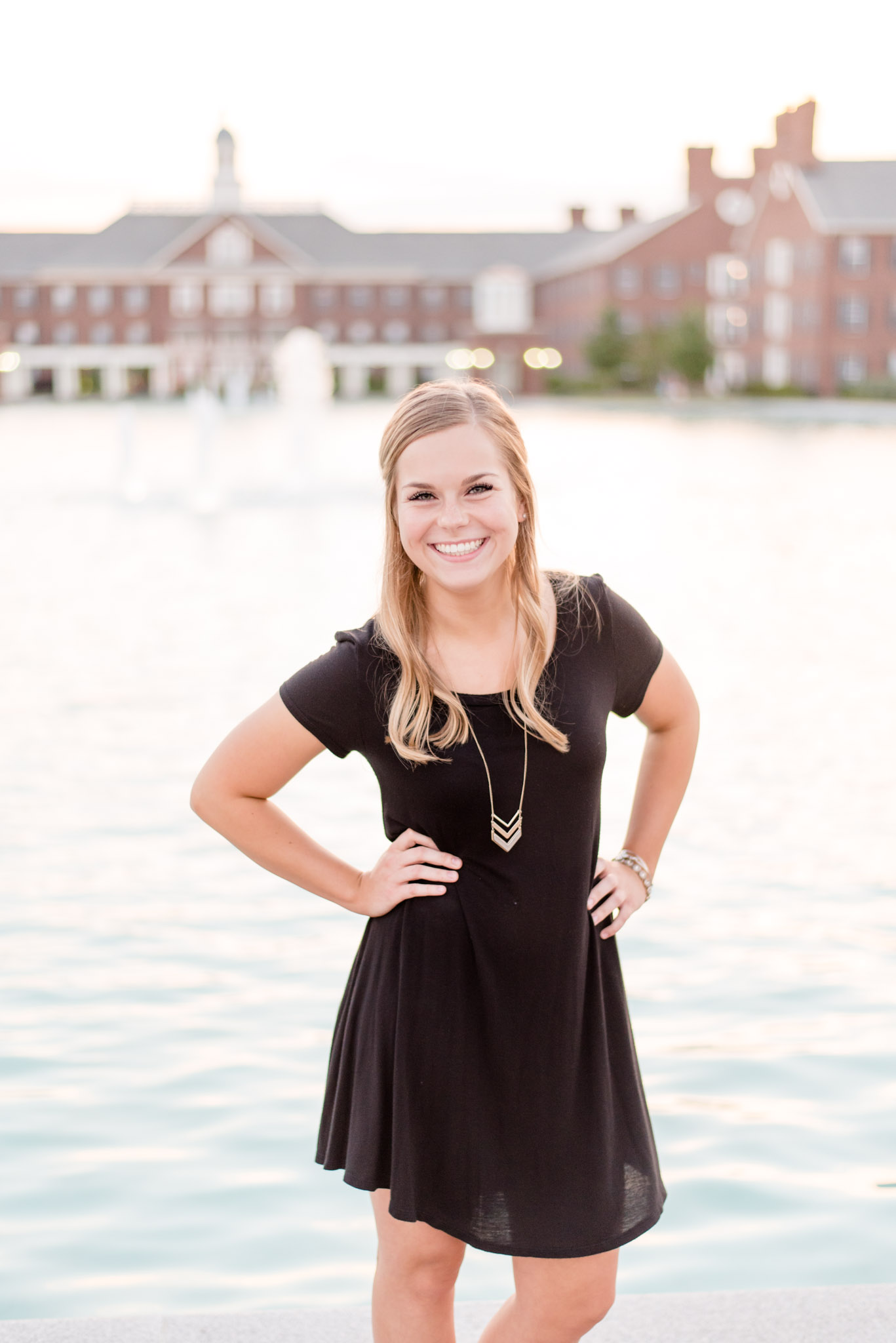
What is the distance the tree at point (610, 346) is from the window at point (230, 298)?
22.3m

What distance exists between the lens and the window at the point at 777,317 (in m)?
63.5

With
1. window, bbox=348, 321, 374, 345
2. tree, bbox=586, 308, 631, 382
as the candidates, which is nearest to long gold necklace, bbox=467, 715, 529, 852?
tree, bbox=586, 308, 631, 382

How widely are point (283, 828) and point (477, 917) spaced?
0.41 meters

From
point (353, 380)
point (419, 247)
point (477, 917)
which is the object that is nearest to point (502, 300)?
point (419, 247)

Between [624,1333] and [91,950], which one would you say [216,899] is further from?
[624,1333]

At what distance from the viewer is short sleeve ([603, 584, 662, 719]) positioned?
2619 mm

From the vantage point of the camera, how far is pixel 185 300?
83062mm

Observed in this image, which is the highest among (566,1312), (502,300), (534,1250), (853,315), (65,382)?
(502,300)

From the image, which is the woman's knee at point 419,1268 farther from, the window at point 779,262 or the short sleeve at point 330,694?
the window at point 779,262

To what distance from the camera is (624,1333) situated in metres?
3.03

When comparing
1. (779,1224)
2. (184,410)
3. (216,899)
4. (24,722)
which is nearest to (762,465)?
(24,722)

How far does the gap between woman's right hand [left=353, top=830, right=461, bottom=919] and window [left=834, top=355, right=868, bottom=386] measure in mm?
60551

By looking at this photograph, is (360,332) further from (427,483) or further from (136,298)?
(427,483)

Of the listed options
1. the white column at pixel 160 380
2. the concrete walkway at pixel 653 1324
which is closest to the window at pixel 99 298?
the white column at pixel 160 380
